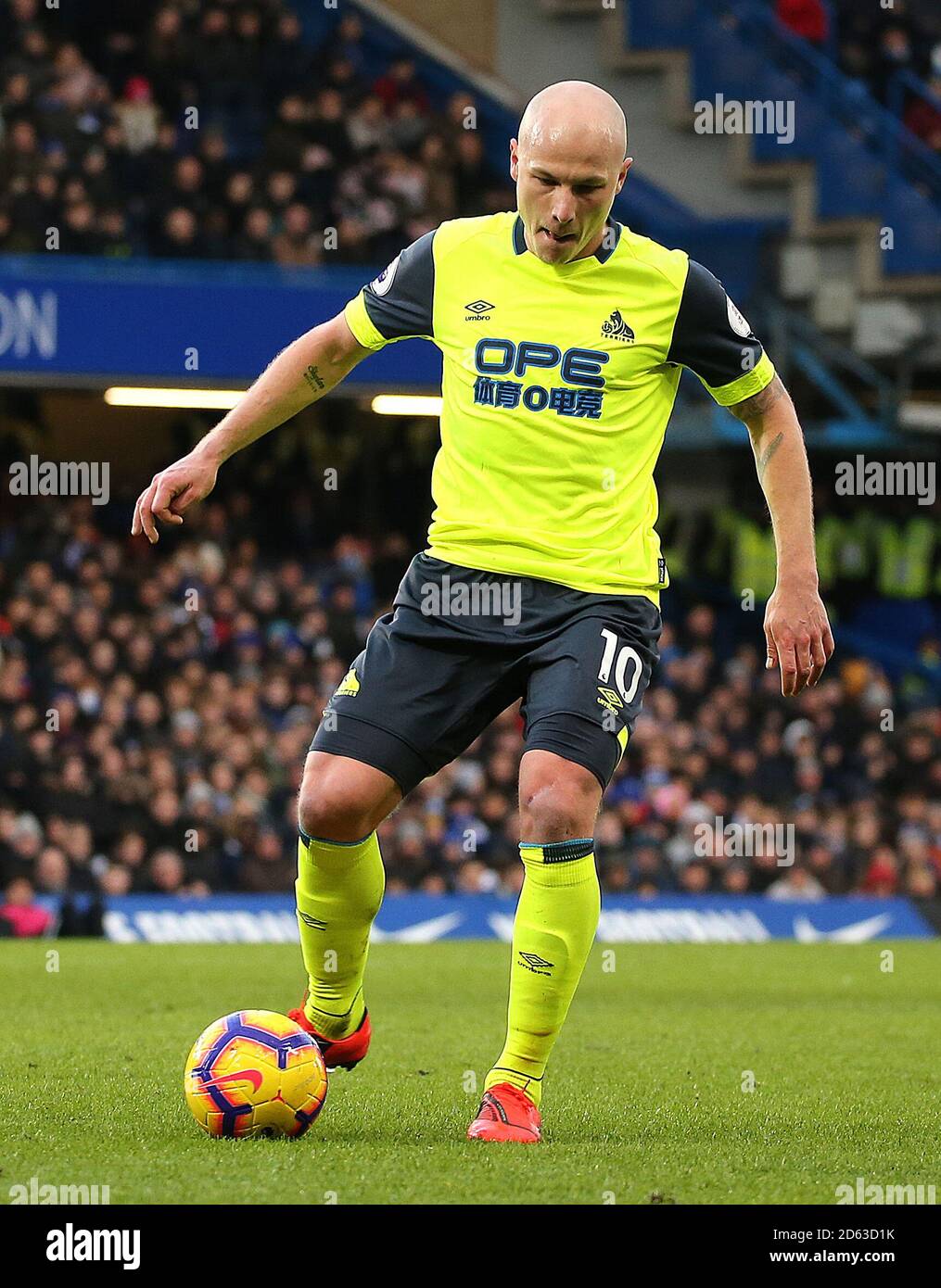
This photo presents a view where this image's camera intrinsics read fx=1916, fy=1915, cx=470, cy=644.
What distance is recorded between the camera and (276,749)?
15.9 metres

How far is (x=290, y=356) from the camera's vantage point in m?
5.19

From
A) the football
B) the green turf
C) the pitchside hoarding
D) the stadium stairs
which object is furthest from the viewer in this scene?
the stadium stairs

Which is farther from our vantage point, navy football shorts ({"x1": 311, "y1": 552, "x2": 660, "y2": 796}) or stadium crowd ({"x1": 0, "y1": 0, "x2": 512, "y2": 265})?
stadium crowd ({"x1": 0, "y1": 0, "x2": 512, "y2": 265})

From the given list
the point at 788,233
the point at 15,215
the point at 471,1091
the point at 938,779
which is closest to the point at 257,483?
the point at 15,215

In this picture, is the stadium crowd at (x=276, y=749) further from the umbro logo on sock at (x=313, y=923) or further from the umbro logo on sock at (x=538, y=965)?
the umbro logo on sock at (x=538, y=965)

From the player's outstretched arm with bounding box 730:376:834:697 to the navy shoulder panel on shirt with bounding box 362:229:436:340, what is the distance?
2.88 feet

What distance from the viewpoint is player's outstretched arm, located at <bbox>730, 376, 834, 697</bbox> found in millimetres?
4785

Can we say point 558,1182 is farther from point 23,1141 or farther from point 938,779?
point 938,779

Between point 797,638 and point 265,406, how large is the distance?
153cm

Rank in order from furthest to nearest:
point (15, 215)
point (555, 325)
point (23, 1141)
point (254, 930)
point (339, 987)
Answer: point (15, 215), point (254, 930), point (339, 987), point (555, 325), point (23, 1141)

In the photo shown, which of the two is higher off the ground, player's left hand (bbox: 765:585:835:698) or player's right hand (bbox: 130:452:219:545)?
player's right hand (bbox: 130:452:219:545)

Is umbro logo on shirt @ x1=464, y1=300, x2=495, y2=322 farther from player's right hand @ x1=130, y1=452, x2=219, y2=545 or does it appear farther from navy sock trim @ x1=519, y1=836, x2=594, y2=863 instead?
navy sock trim @ x1=519, y1=836, x2=594, y2=863

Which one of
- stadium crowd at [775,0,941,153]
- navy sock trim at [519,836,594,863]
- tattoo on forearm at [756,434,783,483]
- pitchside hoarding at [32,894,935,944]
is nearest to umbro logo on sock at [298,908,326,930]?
navy sock trim at [519,836,594,863]
